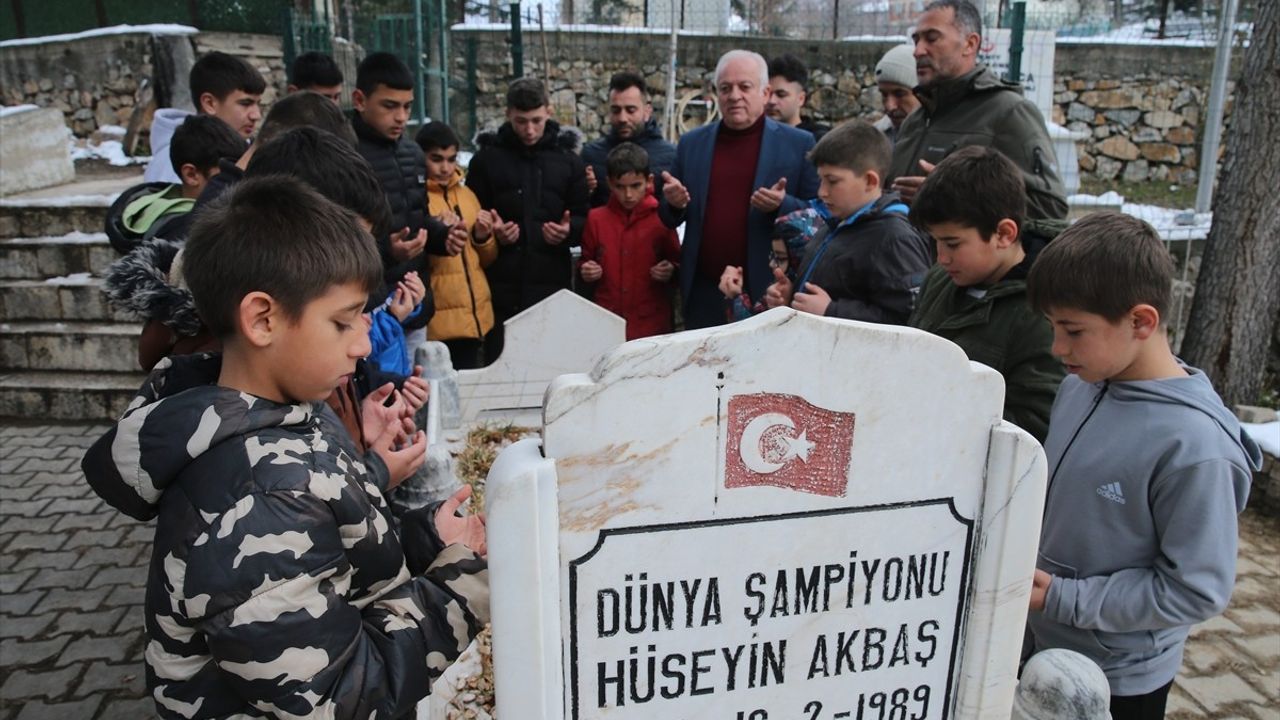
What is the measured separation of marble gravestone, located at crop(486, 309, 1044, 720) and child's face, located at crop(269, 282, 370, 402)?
0.33 m

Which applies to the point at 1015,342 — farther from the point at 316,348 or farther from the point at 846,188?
the point at 316,348

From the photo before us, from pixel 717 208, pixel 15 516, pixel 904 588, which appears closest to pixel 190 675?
pixel 904 588

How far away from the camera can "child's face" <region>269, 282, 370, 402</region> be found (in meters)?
1.42

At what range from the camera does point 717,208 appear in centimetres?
448

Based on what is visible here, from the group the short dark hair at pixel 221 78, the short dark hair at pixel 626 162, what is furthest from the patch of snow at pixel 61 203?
the short dark hair at pixel 626 162

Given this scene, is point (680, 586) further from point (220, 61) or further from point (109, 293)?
point (220, 61)

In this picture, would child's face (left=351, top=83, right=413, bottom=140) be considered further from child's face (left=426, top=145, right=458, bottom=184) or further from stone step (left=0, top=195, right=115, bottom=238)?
stone step (left=0, top=195, right=115, bottom=238)

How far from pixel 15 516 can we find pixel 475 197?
2.85 metres

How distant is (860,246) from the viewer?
3.14 metres

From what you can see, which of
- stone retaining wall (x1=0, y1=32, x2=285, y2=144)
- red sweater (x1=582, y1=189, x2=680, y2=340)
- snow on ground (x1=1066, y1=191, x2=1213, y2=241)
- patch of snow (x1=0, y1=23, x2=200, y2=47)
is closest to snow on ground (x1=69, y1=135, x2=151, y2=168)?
stone retaining wall (x1=0, y1=32, x2=285, y2=144)

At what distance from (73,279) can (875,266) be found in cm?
611

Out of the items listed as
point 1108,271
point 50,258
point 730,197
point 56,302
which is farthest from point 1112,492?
point 50,258

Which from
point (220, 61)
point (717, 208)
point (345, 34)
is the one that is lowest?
point (717, 208)

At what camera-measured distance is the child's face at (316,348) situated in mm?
1425
